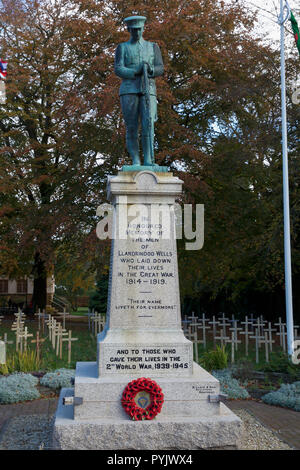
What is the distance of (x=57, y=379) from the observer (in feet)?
31.4

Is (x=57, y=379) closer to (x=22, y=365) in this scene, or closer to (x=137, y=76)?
(x=22, y=365)

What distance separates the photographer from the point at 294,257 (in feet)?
56.3

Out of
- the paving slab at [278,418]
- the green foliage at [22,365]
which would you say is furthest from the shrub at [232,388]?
the green foliage at [22,365]

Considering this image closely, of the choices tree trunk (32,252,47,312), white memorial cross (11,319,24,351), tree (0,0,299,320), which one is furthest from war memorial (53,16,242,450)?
tree trunk (32,252,47,312)

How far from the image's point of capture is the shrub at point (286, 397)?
8.31 m

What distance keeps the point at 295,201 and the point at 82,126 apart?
827cm

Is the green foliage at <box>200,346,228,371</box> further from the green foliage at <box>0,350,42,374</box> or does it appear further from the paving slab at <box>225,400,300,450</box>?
the green foliage at <box>0,350,42,374</box>

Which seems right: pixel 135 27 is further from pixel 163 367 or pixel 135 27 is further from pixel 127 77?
pixel 163 367

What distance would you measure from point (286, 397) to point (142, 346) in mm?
3672

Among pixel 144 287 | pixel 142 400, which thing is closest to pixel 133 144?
pixel 144 287

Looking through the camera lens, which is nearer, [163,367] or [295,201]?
[163,367]

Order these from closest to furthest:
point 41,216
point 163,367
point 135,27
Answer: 1. point 163,367
2. point 135,27
3. point 41,216
